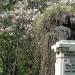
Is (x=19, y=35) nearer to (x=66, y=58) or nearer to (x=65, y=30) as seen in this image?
(x=65, y=30)

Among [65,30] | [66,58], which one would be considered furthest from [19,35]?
[66,58]

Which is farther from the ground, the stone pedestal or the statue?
the statue

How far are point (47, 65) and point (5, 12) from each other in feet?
14.2

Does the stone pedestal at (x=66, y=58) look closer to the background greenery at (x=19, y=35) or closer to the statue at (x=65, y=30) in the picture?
the statue at (x=65, y=30)

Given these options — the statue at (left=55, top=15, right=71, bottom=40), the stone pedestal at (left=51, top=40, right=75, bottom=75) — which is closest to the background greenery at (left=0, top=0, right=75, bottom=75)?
the statue at (left=55, top=15, right=71, bottom=40)

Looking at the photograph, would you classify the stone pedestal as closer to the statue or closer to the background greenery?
the statue

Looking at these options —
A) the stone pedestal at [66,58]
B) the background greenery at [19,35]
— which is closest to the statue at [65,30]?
the stone pedestal at [66,58]

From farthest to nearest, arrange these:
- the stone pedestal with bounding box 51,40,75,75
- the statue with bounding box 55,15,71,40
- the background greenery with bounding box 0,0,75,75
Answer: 1. the background greenery with bounding box 0,0,75,75
2. the statue with bounding box 55,15,71,40
3. the stone pedestal with bounding box 51,40,75,75

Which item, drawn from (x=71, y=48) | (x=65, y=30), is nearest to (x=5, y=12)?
(x=65, y=30)

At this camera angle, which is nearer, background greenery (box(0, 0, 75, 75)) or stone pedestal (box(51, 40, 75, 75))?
stone pedestal (box(51, 40, 75, 75))

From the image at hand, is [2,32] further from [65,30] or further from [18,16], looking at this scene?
[65,30]

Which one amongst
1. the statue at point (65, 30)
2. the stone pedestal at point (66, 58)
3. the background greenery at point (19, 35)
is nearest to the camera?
the stone pedestal at point (66, 58)

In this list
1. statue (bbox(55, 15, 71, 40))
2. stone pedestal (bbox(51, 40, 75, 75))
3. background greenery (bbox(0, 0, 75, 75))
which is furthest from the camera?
background greenery (bbox(0, 0, 75, 75))

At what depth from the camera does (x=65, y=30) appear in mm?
6070
